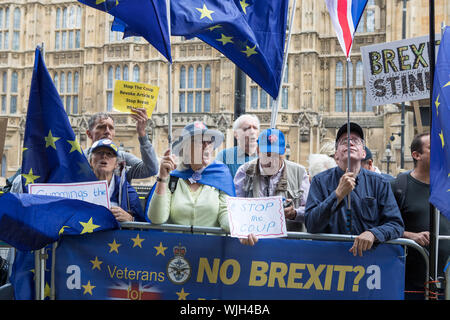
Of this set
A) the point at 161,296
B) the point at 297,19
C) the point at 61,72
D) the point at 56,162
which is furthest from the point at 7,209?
the point at 61,72

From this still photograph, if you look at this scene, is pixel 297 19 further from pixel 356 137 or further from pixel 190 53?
pixel 356 137

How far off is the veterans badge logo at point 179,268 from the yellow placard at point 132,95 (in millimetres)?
1325

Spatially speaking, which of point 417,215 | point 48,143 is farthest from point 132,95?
point 417,215

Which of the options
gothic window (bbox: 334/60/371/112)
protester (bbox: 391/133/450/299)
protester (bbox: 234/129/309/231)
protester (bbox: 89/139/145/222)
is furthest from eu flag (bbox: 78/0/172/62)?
gothic window (bbox: 334/60/371/112)

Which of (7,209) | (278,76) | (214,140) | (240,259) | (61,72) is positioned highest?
(61,72)

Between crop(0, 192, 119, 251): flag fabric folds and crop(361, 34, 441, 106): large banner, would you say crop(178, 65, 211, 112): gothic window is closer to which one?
crop(361, 34, 441, 106): large banner

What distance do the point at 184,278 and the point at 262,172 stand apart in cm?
100

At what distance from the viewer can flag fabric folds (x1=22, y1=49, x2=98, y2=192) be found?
3428 mm

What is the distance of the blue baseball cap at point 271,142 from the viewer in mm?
3521

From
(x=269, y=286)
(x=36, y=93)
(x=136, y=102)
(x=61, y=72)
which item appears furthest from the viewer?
(x=61, y=72)

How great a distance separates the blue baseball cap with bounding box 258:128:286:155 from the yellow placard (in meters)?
1.01

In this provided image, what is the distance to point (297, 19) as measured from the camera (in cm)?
2288

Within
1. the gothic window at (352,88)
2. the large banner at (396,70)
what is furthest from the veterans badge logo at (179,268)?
the gothic window at (352,88)

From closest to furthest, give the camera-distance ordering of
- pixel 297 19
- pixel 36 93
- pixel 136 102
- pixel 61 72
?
pixel 36 93
pixel 136 102
pixel 297 19
pixel 61 72
